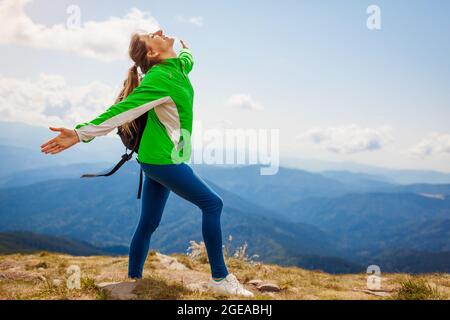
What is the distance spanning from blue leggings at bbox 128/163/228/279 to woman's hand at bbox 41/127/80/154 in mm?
1078

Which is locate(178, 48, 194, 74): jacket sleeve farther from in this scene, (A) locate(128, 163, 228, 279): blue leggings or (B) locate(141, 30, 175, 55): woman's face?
(A) locate(128, 163, 228, 279): blue leggings

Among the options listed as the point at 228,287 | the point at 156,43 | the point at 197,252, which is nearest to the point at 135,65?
the point at 156,43

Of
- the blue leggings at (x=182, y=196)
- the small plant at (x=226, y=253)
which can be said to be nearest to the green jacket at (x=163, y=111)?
the blue leggings at (x=182, y=196)

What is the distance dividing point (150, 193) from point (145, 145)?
39.1 inches

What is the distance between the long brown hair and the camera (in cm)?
557

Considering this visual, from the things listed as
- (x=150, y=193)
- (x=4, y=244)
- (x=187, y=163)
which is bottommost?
(x=4, y=244)

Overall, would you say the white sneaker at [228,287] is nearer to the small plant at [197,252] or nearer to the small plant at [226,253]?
the small plant at [226,253]

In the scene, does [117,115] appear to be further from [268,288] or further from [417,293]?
[417,293]

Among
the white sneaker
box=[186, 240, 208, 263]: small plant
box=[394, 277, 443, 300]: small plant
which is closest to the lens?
the white sneaker

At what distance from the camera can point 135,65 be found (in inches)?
225

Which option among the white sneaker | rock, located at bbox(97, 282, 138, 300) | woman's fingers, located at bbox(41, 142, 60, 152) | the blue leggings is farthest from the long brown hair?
the white sneaker

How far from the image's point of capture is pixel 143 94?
504cm
